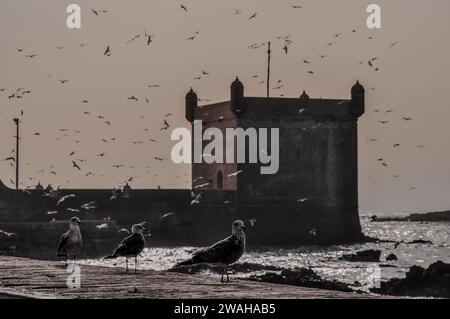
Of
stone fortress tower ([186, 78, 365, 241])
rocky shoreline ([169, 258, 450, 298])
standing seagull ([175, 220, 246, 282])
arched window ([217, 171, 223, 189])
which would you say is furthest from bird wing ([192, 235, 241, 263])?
arched window ([217, 171, 223, 189])

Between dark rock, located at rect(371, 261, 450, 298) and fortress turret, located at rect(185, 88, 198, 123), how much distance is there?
2082cm

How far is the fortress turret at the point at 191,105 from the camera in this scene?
174 feet

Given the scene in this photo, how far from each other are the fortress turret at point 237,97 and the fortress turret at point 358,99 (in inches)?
208

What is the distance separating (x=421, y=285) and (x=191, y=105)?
22.9 metres

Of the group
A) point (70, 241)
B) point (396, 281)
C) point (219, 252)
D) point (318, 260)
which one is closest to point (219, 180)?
point (318, 260)

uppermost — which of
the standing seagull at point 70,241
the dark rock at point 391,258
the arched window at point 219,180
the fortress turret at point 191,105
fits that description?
the fortress turret at point 191,105

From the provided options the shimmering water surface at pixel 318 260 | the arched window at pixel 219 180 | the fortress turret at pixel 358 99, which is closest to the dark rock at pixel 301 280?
the shimmering water surface at pixel 318 260

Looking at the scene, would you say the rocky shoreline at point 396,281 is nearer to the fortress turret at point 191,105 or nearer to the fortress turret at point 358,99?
the fortress turret at point 358,99

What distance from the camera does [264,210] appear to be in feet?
166

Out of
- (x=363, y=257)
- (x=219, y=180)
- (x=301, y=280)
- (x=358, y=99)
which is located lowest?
(x=363, y=257)

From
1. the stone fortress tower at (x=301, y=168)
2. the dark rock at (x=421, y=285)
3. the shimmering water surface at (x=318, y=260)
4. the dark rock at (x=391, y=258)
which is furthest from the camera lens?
the stone fortress tower at (x=301, y=168)

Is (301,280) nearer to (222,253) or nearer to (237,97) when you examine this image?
(237,97)

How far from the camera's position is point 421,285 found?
106ft
